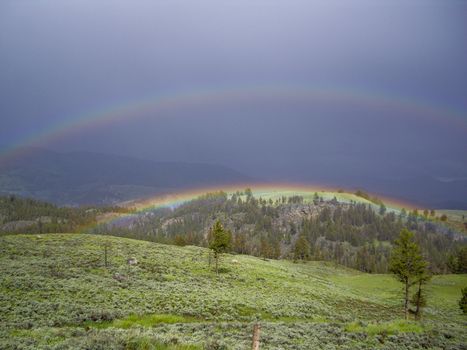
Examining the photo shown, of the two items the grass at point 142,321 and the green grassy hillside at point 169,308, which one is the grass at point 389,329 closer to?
the green grassy hillside at point 169,308

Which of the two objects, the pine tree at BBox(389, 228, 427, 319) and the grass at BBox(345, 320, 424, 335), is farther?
the pine tree at BBox(389, 228, 427, 319)

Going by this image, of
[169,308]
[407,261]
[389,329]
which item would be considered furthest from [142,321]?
[407,261]

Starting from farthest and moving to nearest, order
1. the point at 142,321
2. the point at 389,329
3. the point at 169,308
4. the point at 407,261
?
the point at 407,261, the point at 169,308, the point at 142,321, the point at 389,329

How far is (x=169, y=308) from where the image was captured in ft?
111

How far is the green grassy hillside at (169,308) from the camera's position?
20.3 meters

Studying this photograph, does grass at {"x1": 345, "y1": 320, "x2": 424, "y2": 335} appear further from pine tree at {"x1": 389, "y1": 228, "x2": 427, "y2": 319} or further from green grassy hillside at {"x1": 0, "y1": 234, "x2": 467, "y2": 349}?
pine tree at {"x1": 389, "y1": 228, "x2": 427, "y2": 319}

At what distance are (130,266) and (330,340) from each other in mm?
36840

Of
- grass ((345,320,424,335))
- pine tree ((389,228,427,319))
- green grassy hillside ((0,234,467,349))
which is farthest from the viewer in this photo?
pine tree ((389,228,427,319))

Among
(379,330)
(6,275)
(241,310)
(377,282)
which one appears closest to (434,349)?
Answer: (379,330)

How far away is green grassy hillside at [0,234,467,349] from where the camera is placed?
20266 mm

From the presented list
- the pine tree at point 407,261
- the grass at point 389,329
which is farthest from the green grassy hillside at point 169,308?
the pine tree at point 407,261

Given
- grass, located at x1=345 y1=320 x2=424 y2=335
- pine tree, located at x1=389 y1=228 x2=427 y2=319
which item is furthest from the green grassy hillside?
pine tree, located at x1=389 y1=228 x2=427 y2=319

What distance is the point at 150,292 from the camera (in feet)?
126

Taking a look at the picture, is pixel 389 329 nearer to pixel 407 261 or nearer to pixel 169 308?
pixel 169 308
